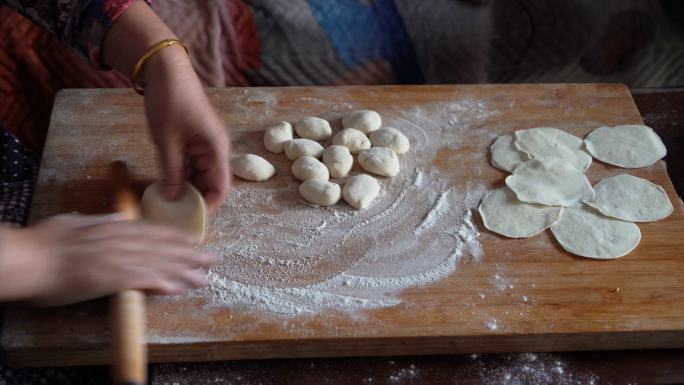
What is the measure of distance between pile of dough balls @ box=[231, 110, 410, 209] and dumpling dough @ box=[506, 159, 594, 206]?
223 millimetres

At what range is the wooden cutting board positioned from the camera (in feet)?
3.37

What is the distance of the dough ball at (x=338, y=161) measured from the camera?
1297 mm

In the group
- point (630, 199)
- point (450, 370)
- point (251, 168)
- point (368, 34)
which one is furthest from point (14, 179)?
point (630, 199)

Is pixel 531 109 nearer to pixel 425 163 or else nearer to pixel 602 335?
pixel 425 163

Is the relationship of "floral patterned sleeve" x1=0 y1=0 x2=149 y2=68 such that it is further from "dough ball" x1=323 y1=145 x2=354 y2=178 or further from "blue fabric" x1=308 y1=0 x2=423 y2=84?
"blue fabric" x1=308 y1=0 x2=423 y2=84

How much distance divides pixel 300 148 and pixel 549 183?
46cm

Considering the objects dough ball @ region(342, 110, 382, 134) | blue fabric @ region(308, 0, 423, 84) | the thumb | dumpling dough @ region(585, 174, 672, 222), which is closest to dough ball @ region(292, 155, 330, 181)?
dough ball @ region(342, 110, 382, 134)

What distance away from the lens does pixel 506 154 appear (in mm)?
1349

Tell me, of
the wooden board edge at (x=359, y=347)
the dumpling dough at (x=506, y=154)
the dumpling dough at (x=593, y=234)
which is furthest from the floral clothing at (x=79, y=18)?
the dumpling dough at (x=593, y=234)

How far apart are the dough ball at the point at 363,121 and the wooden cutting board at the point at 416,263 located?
4cm

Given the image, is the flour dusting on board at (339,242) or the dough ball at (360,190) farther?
the dough ball at (360,190)

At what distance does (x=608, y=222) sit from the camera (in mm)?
1225

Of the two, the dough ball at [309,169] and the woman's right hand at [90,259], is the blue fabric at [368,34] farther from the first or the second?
the woman's right hand at [90,259]

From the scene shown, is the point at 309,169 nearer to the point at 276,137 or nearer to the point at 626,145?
the point at 276,137
